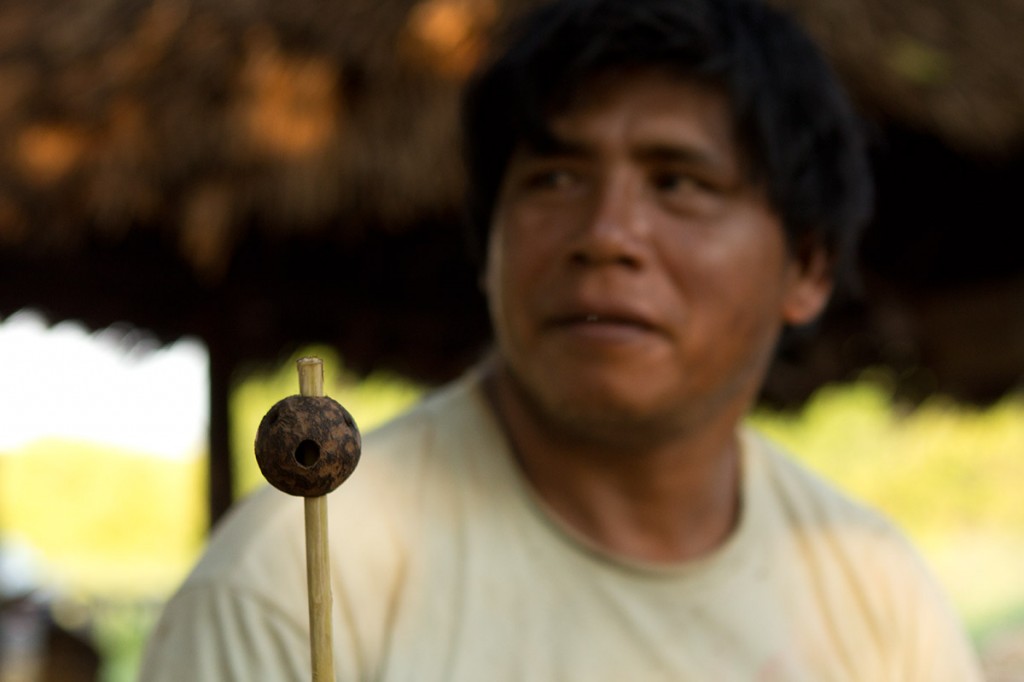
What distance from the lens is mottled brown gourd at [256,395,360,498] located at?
44 centimetres

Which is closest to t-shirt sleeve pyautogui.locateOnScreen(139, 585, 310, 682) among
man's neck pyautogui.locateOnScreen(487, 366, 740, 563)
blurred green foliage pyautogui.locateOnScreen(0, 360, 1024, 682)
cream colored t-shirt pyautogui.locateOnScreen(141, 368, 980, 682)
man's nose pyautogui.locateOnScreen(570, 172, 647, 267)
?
cream colored t-shirt pyautogui.locateOnScreen(141, 368, 980, 682)

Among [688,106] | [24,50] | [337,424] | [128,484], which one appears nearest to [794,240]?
[688,106]

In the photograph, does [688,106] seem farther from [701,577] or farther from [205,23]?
[205,23]

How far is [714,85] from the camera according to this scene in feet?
3.67

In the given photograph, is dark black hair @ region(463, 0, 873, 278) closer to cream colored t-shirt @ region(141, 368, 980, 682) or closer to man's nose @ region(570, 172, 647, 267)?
man's nose @ region(570, 172, 647, 267)

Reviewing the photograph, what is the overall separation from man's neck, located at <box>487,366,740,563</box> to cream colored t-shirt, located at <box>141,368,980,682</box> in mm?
31

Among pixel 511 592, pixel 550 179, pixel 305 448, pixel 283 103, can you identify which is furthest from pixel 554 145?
pixel 283 103

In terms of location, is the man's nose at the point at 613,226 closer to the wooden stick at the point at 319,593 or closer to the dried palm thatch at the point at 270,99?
the wooden stick at the point at 319,593

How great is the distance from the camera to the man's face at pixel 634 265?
3.39 ft

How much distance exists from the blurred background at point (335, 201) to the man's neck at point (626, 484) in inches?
46.9

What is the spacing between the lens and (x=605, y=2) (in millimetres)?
1150

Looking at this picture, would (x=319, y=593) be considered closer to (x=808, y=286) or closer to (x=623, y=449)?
(x=623, y=449)

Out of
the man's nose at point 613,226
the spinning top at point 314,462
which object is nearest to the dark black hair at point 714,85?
the man's nose at point 613,226

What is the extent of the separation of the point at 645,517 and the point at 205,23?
1578 millimetres
